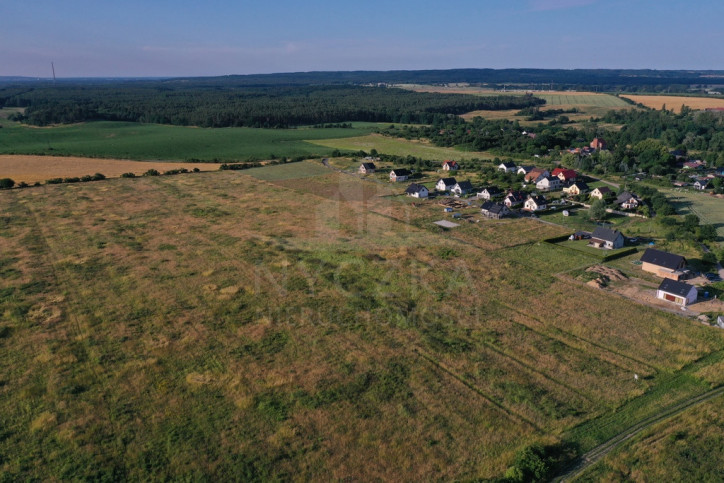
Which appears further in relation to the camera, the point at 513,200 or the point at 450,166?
the point at 450,166

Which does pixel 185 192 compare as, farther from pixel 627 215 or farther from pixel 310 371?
pixel 627 215

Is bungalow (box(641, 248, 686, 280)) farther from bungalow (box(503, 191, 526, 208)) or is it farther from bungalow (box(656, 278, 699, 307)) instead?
bungalow (box(503, 191, 526, 208))

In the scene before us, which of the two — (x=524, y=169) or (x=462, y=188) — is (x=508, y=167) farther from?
(x=462, y=188)

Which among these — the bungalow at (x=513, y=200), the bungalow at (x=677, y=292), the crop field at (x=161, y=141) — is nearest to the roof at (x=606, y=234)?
the bungalow at (x=677, y=292)

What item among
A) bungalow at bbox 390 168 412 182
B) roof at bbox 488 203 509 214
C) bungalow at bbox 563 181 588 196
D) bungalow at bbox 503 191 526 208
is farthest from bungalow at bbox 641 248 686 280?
bungalow at bbox 390 168 412 182

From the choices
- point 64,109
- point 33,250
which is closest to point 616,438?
point 33,250

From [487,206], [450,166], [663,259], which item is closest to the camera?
[663,259]

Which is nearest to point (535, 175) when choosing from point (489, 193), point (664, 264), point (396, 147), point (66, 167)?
point (489, 193)
